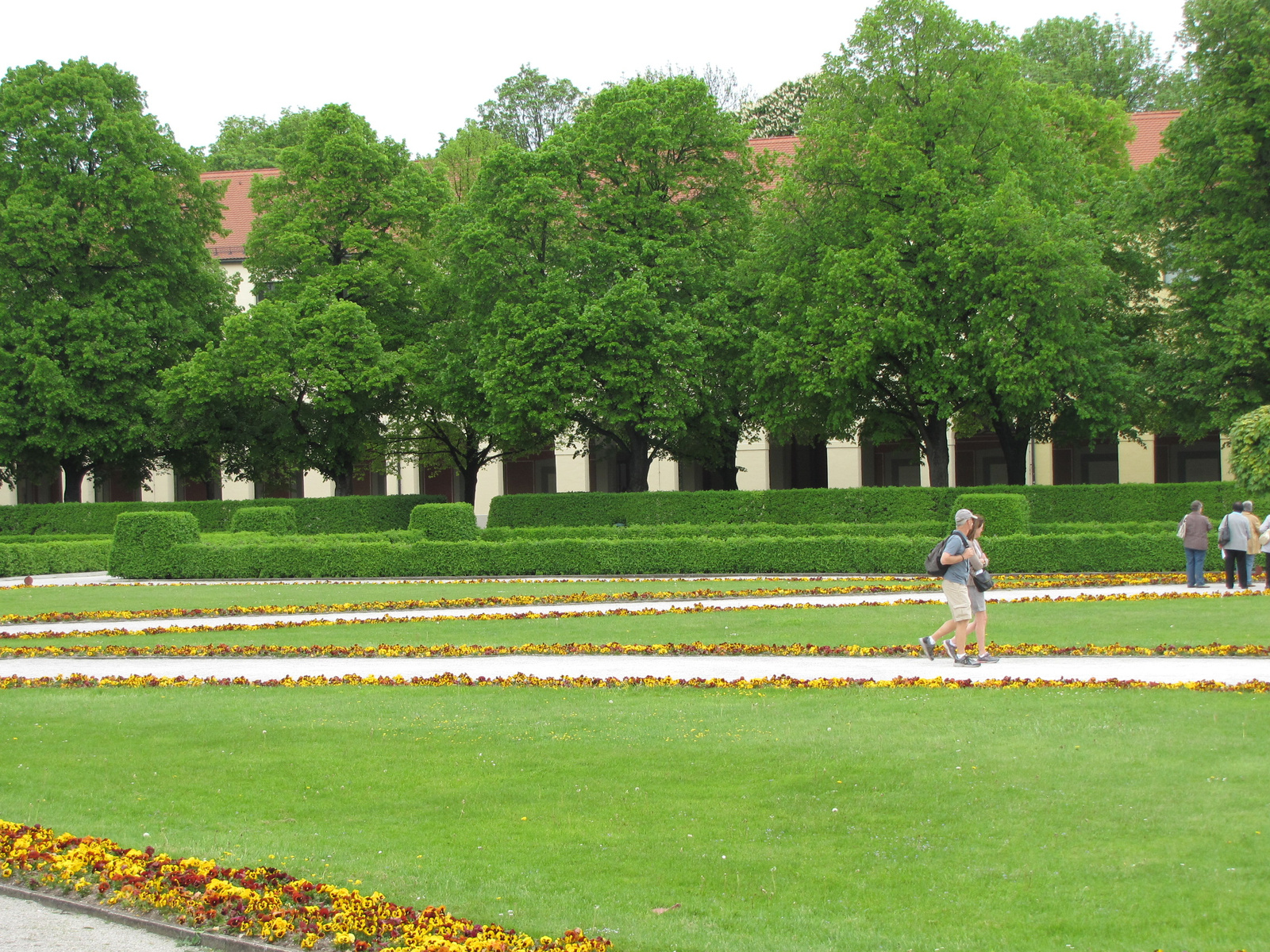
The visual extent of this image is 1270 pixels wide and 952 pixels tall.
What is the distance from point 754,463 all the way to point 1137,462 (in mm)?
14821


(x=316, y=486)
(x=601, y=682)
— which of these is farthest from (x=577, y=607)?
(x=316, y=486)

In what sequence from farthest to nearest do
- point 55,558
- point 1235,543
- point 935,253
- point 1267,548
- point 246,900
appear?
point 55,558 < point 935,253 < point 1235,543 < point 1267,548 < point 246,900

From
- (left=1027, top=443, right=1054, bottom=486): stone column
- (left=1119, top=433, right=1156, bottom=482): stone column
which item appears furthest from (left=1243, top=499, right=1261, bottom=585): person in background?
(left=1027, top=443, right=1054, bottom=486): stone column

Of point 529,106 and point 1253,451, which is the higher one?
point 529,106

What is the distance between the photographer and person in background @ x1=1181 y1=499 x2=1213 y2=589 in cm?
2106

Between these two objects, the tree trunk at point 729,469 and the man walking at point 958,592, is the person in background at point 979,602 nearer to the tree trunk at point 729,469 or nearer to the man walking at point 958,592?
the man walking at point 958,592

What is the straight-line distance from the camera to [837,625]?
15.6 meters

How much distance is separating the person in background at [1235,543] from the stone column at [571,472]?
32208 millimetres

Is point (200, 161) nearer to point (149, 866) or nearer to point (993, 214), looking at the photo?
point (993, 214)

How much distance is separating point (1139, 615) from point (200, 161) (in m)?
35.9

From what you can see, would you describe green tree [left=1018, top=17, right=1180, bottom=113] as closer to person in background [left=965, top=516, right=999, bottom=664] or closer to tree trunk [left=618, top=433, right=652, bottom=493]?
tree trunk [left=618, top=433, right=652, bottom=493]

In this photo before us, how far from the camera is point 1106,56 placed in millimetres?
56094

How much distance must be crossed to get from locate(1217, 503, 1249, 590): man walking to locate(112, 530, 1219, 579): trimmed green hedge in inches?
214

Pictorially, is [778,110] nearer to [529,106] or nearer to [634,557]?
[529,106]
